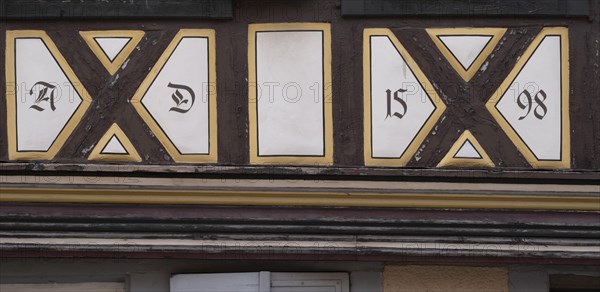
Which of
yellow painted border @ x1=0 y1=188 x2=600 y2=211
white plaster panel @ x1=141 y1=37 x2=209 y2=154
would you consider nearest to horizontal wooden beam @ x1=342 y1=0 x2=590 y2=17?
white plaster panel @ x1=141 y1=37 x2=209 y2=154

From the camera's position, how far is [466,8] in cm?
523

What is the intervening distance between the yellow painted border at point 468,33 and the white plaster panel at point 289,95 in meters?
0.65

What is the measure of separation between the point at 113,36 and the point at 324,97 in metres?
1.20

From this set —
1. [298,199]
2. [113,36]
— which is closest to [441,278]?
[298,199]

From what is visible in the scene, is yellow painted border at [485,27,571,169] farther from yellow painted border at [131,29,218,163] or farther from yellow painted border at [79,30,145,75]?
yellow painted border at [79,30,145,75]

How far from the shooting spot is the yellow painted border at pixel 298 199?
516 centimetres

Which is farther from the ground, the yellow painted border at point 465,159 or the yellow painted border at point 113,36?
the yellow painted border at point 113,36

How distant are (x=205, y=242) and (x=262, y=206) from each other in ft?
1.19

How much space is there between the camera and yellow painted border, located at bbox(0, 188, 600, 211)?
16.9ft

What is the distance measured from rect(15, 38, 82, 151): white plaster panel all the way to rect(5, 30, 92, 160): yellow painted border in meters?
0.02

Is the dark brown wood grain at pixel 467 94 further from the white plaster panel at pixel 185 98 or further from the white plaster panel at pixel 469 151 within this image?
the white plaster panel at pixel 185 98

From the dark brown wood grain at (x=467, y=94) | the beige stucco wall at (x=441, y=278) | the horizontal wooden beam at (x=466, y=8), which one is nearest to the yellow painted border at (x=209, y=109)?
the horizontal wooden beam at (x=466, y=8)

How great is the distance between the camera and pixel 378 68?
5.23m

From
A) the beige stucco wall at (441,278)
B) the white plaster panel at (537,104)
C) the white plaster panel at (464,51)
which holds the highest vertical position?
the white plaster panel at (464,51)
